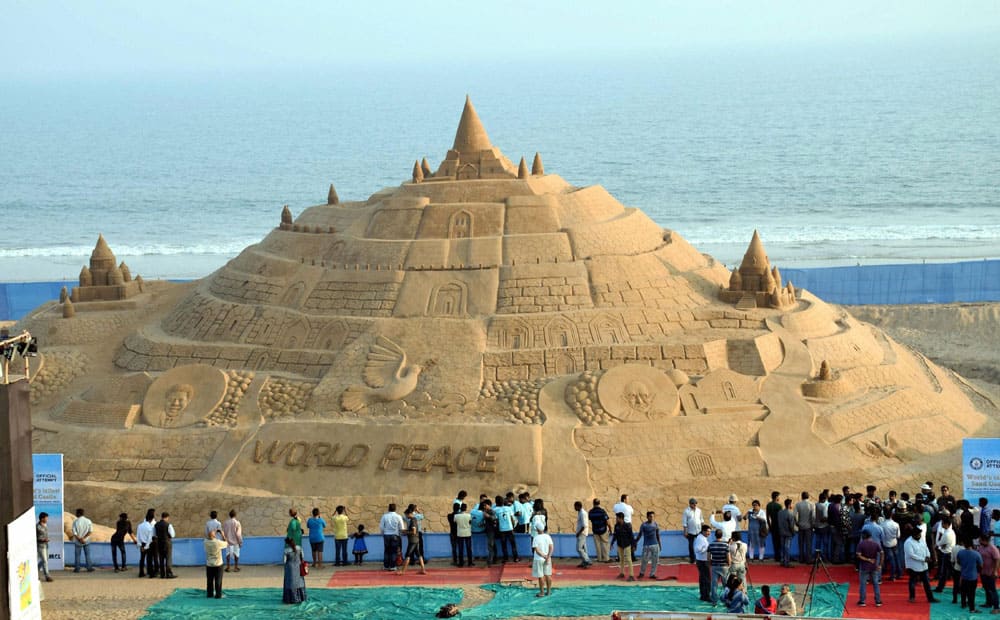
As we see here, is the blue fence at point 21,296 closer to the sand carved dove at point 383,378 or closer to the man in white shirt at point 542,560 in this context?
the sand carved dove at point 383,378

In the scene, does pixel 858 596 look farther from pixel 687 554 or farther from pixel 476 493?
pixel 476 493

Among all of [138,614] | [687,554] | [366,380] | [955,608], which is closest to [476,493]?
[366,380]

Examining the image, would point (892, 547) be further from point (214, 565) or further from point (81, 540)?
point (81, 540)

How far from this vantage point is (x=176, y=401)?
4038 cm

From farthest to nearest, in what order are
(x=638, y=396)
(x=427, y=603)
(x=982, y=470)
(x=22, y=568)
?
(x=638, y=396) → (x=982, y=470) → (x=427, y=603) → (x=22, y=568)

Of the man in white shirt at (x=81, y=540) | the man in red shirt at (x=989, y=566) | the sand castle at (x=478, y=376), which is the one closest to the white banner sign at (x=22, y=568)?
the man in white shirt at (x=81, y=540)

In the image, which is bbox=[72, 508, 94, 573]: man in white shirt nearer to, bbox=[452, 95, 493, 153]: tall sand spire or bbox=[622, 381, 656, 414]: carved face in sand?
bbox=[622, 381, 656, 414]: carved face in sand

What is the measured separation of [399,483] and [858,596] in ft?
40.4

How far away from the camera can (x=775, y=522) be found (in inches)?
1184

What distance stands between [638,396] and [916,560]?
1181 cm

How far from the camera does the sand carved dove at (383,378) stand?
38969 mm

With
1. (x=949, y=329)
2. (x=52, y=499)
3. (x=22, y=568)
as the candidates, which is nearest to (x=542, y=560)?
(x=22, y=568)

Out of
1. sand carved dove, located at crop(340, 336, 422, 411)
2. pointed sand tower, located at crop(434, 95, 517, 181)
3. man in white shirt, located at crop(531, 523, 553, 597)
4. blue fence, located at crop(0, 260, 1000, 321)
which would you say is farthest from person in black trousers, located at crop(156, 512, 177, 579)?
blue fence, located at crop(0, 260, 1000, 321)

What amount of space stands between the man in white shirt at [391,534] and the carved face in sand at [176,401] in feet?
35.7
